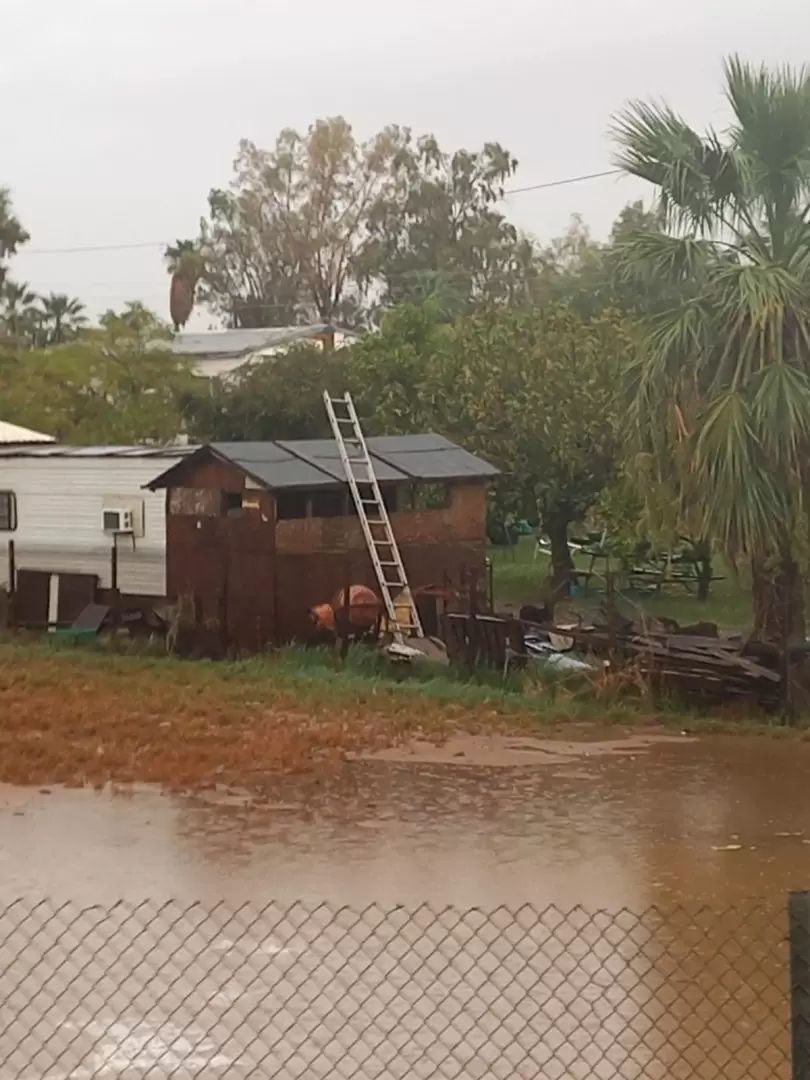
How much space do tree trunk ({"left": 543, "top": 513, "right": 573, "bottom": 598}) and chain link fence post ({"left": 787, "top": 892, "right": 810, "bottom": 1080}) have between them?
2287 centimetres

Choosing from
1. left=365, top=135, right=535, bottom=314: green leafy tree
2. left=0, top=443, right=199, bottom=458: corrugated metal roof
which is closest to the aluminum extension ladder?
left=0, top=443, right=199, bottom=458: corrugated metal roof

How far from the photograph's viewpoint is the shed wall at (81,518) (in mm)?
23219

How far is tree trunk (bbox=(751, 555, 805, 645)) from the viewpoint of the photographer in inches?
652

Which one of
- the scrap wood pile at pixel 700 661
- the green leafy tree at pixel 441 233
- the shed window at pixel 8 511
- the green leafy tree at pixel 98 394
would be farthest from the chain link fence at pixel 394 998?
the green leafy tree at pixel 441 233

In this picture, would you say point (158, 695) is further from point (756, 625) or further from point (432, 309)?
point (432, 309)

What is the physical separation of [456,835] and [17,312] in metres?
45.5

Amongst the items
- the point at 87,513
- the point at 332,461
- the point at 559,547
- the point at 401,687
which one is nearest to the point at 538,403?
the point at 559,547

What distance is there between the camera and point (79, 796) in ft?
41.5

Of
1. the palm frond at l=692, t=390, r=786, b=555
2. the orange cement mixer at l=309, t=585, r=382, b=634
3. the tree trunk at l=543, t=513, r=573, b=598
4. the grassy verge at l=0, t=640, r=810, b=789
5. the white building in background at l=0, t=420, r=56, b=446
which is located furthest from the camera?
the white building in background at l=0, t=420, r=56, b=446

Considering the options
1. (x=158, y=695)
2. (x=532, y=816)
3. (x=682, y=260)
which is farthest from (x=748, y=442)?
(x=158, y=695)

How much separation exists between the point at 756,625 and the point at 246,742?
6177 millimetres

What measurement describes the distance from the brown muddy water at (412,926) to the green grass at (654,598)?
35.5 feet

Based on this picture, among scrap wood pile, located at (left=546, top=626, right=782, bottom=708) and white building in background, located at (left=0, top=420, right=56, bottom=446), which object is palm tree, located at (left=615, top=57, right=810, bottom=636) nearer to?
scrap wood pile, located at (left=546, top=626, right=782, bottom=708)

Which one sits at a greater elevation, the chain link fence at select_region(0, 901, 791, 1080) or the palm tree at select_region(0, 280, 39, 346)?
the palm tree at select_region(0, 280, 39, 346)
